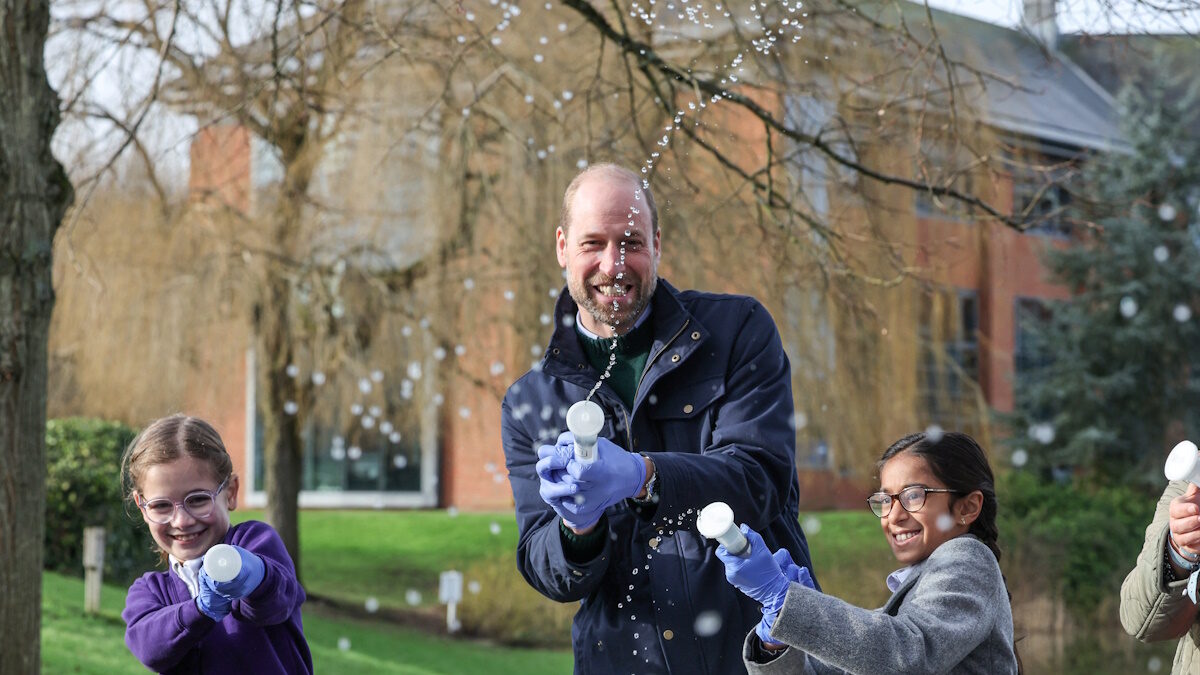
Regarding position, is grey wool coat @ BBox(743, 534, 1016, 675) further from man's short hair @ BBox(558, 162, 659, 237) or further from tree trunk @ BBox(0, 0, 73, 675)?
tree trunk @ BBox(0, 0, 73, 675)

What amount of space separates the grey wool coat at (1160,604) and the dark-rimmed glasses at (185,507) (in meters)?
2.29

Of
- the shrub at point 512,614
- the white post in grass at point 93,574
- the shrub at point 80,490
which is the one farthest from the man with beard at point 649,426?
the shrub at point 512,614

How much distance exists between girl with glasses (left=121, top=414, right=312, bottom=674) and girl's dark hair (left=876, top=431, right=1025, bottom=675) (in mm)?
1400

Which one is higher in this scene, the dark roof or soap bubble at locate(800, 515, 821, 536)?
the dark roof

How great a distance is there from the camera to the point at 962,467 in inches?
113

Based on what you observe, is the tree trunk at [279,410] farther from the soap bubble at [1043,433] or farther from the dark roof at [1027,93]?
the soap bubble at [1043,433]

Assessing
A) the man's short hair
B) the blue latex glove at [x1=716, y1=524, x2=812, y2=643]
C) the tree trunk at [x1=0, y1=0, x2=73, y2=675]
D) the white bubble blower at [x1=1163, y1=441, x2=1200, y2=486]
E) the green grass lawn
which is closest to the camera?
the blue latex glove at [x1=716, y1=524, x2=812, y2=643]

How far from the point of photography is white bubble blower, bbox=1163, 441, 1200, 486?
2574 millimetres

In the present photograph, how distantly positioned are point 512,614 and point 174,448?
34.4 ft

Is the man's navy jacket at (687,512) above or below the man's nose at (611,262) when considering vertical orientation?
below

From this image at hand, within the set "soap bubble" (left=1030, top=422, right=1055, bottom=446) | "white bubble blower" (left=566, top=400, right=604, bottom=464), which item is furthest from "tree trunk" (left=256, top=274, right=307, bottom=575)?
"soap bubble" (left=1030, top=422, right=1055, bottom=446)

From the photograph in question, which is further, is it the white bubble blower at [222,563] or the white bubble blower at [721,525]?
the white bubble blower at [222,563]

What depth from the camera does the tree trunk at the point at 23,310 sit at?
536 cm

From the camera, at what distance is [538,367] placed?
10.0 ft
